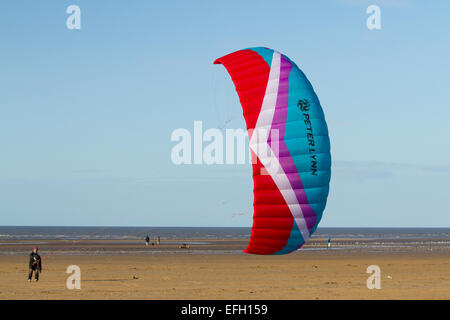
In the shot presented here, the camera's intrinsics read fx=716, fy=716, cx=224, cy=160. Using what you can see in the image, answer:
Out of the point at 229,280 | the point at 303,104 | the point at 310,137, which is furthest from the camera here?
the point at 229,280

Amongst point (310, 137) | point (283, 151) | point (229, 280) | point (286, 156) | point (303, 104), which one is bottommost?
point (229, 280)

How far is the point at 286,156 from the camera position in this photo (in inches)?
667

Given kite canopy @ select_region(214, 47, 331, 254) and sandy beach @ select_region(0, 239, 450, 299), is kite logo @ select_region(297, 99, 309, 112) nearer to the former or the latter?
kite canopy @ select_region(214, 47, 331, 254)

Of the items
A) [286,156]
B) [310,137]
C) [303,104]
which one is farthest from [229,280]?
[303,104]

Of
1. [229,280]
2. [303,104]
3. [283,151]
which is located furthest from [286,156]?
[229,280]

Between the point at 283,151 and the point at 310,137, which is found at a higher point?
the point at 310,137

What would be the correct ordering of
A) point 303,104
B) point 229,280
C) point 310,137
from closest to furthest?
point 310,137 → point 303,104 → point 229,280

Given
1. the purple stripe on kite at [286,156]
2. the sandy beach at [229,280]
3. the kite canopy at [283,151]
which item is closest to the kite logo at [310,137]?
the kite canopy at [283,151]

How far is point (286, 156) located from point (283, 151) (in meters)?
0.14

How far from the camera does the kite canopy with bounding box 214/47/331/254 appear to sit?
16938 mm

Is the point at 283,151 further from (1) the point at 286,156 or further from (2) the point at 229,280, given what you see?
(2) the point at 229,280

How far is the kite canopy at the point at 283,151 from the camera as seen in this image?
16938mm

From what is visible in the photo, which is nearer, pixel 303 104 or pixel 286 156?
pixel 286 156
